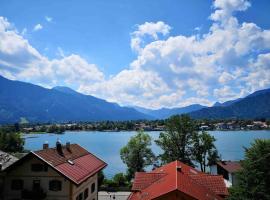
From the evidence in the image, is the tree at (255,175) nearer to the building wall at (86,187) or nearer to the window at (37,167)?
the building wall at (86,187)

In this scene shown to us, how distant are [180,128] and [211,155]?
827 cm

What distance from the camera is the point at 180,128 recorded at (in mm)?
67688

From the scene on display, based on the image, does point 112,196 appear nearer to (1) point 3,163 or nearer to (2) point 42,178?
(1) point 3,163

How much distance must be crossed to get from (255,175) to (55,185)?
1992 cm

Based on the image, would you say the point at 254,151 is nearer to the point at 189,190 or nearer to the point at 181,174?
the point at 189,190

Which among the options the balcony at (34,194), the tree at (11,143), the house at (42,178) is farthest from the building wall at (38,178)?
the tree at (11,143)

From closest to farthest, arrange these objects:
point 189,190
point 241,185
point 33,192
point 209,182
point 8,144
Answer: point 241,185 < point 189,190 < point 33,192 < point 209,182 < point 8,144

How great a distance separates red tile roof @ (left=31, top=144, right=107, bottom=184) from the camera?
1405 inches

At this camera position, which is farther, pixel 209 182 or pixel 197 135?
pixel 197 135

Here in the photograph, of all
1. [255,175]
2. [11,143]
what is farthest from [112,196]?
[11,143]

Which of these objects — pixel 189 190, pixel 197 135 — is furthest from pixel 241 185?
pixel 197 135

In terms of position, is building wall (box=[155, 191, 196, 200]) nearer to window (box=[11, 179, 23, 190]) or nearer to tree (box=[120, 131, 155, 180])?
window (box=[11, 179, 23, 190])

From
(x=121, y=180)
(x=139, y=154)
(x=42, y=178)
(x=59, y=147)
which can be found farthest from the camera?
(x=139, y=154)

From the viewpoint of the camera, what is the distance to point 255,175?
2739 cm
